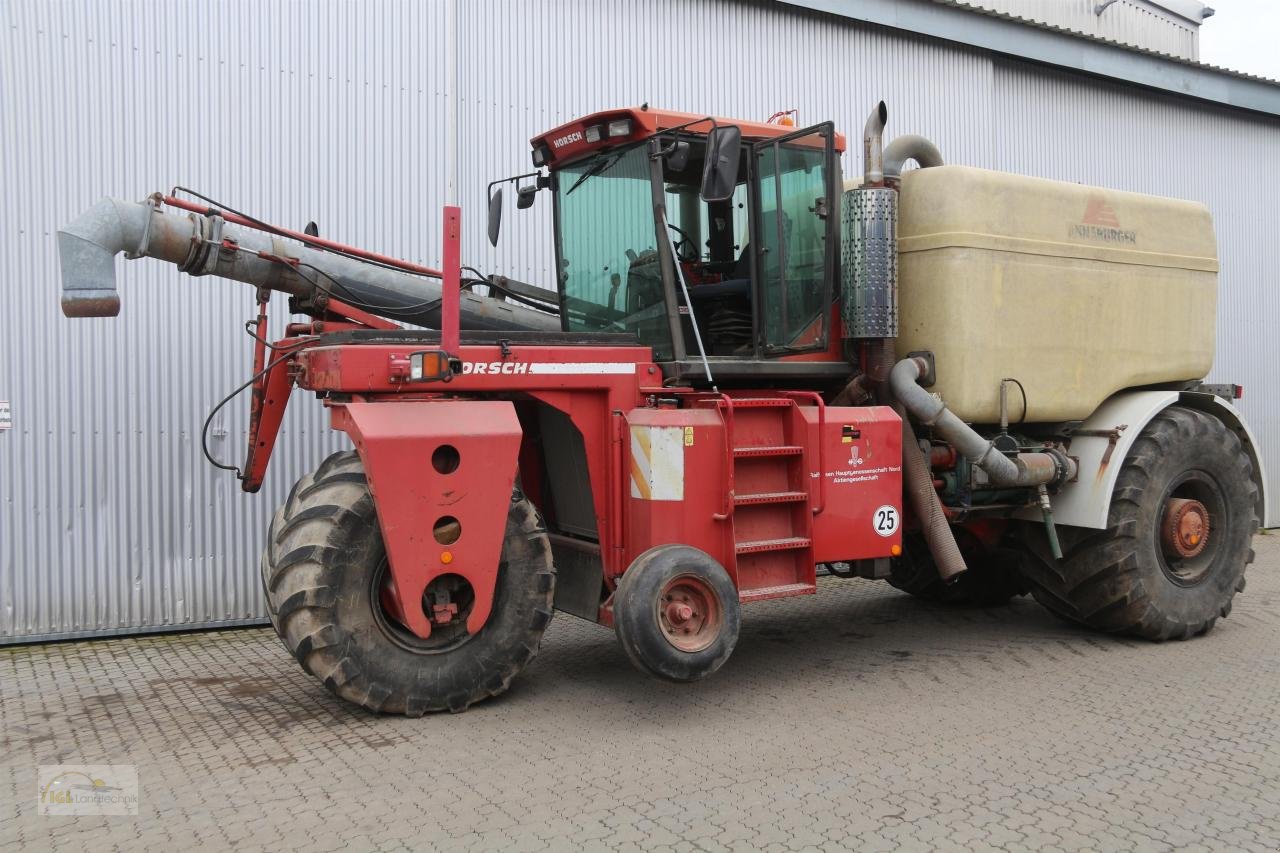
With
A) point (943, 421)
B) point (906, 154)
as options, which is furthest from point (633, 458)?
point (906, 154)

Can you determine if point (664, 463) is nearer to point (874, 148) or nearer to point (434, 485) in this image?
point (434, 485)

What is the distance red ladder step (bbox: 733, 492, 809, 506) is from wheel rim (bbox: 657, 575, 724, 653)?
21.5 inches

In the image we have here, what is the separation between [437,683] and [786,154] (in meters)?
3.41

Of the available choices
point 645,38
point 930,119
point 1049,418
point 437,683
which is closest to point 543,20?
point 645,38

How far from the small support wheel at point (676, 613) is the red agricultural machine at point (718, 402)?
0.01 m

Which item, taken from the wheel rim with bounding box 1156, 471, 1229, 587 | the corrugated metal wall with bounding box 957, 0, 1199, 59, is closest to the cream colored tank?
the wheel rim with bounding box 1156, 471, 1229, 587

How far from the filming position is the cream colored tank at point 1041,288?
21.3 ft

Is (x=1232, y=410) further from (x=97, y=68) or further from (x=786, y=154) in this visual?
(x=97, y=68)

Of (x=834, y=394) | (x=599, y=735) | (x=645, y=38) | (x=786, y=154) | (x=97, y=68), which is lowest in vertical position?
(x=599, y=735)

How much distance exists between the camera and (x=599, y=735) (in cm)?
505

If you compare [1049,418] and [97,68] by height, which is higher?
[97,68]

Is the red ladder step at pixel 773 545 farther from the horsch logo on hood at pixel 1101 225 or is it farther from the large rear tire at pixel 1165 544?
the horsch logo on hood at pixel 1101 225

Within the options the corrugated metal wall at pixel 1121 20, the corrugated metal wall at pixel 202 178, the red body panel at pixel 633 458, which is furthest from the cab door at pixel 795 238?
the corrugated metal wall at pixel 1121 20

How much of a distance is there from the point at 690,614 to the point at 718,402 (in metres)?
1.11
